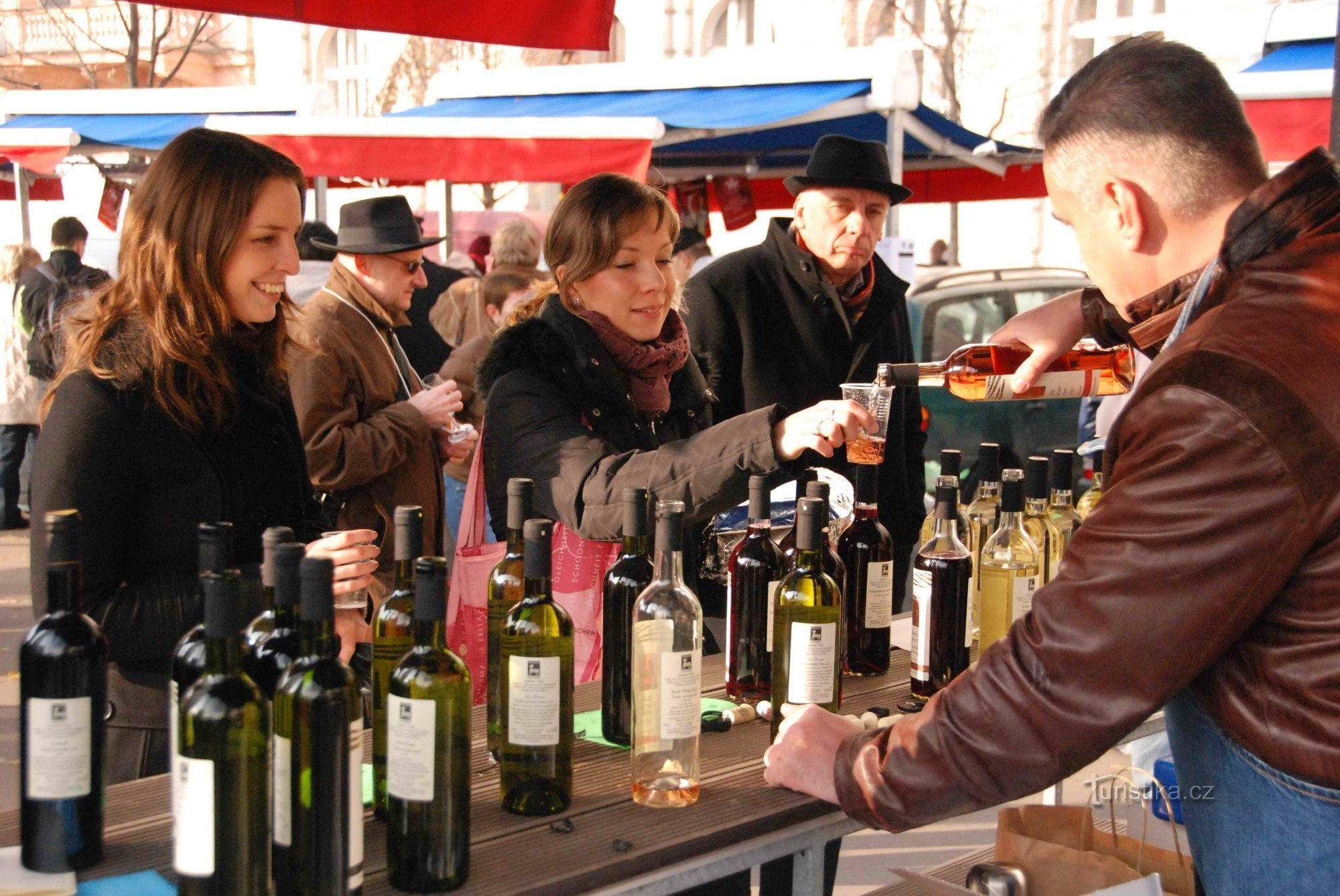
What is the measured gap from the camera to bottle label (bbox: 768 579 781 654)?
2062 millimetres

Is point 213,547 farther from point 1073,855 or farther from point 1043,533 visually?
point 1043,533

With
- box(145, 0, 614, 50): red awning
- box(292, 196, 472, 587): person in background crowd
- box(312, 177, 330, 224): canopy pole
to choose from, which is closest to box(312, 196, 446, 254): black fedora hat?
box(292, 196, 472, 587): person in background crowd

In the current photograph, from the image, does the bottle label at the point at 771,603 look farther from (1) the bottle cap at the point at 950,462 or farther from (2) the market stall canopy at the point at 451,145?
(2) the market stall canopy at the point at 451,145

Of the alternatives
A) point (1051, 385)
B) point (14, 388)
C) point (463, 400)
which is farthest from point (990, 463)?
point (14, 388)

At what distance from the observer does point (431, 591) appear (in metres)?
1.45

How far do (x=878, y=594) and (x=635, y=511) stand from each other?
26.5 inches

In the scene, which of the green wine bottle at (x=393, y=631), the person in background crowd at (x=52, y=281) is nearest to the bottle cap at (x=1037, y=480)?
the green wine bottle at (x=393, y=631)

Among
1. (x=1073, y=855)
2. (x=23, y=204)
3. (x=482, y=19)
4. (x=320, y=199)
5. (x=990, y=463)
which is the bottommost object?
(x=1073, y=855)

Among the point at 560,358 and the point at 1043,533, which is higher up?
the point at 560,358

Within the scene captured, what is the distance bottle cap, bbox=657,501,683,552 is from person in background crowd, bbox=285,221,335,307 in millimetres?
4445

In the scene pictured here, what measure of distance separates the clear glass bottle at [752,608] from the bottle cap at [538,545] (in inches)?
19.0

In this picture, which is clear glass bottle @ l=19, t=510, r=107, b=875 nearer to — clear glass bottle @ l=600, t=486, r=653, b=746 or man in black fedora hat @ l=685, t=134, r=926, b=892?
clear glass bottle @ l=600, t=486, r=653, b=746

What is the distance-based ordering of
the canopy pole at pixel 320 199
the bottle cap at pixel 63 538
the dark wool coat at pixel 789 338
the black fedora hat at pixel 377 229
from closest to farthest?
the bottle cap at pixel 63 538 → the dark wool coat at pixel 789 338 → the black fedora hat at pixel 377 229 → the canopy pole at pixel 320 199

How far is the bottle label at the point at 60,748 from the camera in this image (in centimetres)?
144
